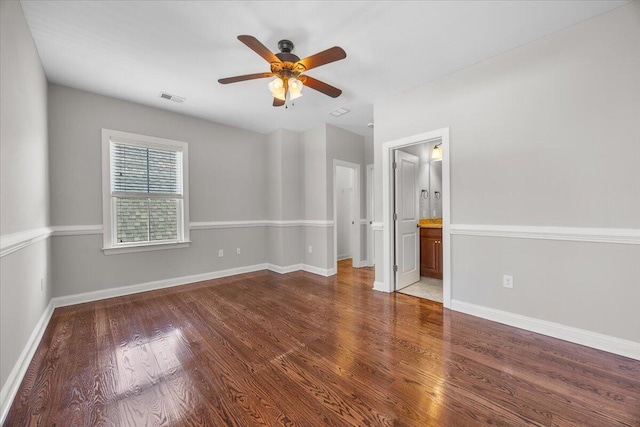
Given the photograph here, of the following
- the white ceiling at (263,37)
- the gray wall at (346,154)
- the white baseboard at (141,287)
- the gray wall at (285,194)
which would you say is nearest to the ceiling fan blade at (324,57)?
the white ceiling at (263,37)

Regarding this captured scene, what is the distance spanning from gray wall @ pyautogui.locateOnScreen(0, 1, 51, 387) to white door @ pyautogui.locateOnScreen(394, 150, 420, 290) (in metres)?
3.65

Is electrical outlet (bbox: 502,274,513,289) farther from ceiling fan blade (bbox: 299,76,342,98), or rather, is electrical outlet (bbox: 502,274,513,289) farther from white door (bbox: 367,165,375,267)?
white door (bbox: 367,165,375,267)

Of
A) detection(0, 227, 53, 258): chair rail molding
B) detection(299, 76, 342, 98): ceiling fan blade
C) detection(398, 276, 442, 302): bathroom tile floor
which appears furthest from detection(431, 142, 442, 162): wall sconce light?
detection(0, 227, 53, 258): chair rail molding

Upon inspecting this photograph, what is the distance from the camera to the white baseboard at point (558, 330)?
2027 millimetres

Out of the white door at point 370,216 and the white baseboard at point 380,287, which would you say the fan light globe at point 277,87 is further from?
the white door at point 370,216

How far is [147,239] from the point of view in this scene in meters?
3.84

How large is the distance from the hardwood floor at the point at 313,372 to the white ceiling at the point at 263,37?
269 centimetres

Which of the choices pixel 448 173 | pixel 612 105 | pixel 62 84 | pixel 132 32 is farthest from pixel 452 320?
pixel 62 84

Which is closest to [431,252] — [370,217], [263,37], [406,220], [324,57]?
[406,220]

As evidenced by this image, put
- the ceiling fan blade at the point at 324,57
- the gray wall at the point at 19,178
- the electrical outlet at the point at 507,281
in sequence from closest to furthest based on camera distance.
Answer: the gray wall at the point at 19,178 → the ceiling fan blade at the point at 324,57 → the electrical outlet at the point at 507,281

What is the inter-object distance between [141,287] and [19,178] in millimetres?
2255

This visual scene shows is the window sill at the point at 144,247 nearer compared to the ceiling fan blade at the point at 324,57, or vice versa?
the ceiling fan blade at the point at 324,57

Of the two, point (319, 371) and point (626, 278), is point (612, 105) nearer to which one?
point (626, 278)

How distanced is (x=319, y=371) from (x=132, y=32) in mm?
3163
